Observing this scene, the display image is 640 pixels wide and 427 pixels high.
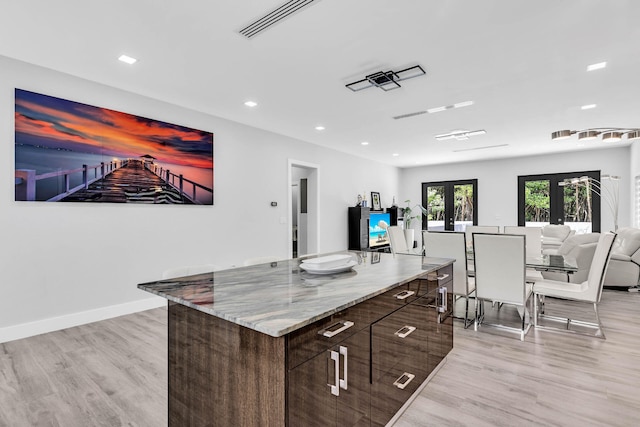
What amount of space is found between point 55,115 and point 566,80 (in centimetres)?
541

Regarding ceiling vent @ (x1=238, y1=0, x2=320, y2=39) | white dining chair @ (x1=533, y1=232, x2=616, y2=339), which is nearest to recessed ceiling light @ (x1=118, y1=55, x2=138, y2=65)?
ceiling vent @ (x1=238, y1=0, x2=320, y2=39)

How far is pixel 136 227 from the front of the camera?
3932 mm

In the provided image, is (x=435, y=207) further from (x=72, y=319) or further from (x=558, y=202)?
(x=72, y=319)

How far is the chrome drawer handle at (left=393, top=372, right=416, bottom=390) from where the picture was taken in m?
1.80

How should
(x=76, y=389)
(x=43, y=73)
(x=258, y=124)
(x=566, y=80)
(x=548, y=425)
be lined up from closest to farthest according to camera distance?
(x=548, y=425), (x=76, y=389), (x=43, y=73), (x=566, y=80), (x=258, y=124)

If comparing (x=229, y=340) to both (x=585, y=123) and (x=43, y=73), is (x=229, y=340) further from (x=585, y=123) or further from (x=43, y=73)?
(x=585, y=123)

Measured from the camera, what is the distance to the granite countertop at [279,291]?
1162mm

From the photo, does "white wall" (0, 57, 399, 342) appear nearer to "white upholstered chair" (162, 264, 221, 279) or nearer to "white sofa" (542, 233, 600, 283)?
"white upholstered chair" (162, 264, 221, 279)

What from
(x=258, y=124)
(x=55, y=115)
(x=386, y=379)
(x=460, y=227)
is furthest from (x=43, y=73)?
(x=460, y=227)

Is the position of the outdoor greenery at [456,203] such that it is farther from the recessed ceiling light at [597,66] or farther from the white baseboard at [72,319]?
the white baseboard at [72,319]

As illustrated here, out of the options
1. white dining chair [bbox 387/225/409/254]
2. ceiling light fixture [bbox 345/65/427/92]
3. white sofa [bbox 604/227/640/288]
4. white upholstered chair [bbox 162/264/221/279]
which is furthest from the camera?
white dining chair [bbox 387/225/409/254]

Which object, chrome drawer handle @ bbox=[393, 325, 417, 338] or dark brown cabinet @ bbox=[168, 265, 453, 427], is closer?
dark brown cabinet @ bbox=[168, 265, 453, 427]

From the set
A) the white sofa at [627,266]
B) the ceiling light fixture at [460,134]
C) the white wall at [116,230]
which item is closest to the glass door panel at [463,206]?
the ceiling light fixture at [460,134]

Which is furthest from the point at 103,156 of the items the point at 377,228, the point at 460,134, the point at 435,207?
the point at 435,207
